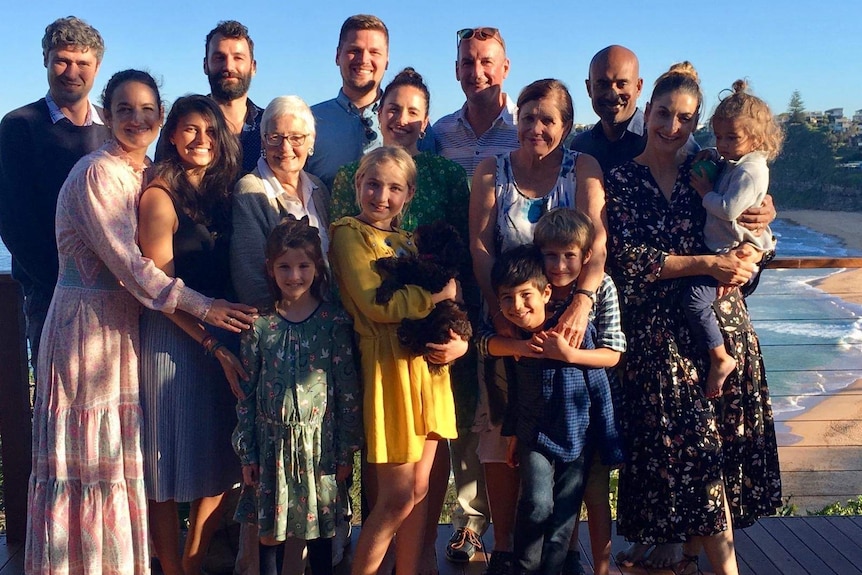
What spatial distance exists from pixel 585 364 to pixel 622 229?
52 centimetres

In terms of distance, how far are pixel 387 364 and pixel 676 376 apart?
1.00 meters

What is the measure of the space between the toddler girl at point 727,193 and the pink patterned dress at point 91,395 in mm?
1702

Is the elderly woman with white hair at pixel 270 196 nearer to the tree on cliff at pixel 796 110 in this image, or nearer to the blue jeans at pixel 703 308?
the blue jeans at pixel 703 308

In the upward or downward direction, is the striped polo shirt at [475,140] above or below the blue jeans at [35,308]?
above

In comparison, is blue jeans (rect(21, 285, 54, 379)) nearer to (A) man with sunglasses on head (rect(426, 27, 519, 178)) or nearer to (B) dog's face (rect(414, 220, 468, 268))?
(B) dog's face (rect(414, 220, 468, 268))

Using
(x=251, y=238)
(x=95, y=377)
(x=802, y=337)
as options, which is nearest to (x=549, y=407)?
(x=251, y=238)

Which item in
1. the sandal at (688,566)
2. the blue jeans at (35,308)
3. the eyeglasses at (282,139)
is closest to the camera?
the eyeglasses at (282,139)

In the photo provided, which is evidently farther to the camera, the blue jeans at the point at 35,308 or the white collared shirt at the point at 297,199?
the blue jeans at the point at 35,308

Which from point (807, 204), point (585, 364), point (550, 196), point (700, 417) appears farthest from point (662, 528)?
point (807, 204)

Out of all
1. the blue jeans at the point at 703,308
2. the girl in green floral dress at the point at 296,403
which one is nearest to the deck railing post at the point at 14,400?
→ the girl in green floral dress at the point at 296,403

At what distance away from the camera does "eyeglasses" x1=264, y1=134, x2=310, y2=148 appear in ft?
9.14

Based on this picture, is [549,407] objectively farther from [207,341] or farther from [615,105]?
[615,105]

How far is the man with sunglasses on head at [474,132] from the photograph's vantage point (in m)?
3.30

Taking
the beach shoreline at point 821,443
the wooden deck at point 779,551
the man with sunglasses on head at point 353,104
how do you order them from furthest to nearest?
the beach shoreline at point 821,443, the man with sunglasses on head at point 353,104, the wooden deck at point 779,551
